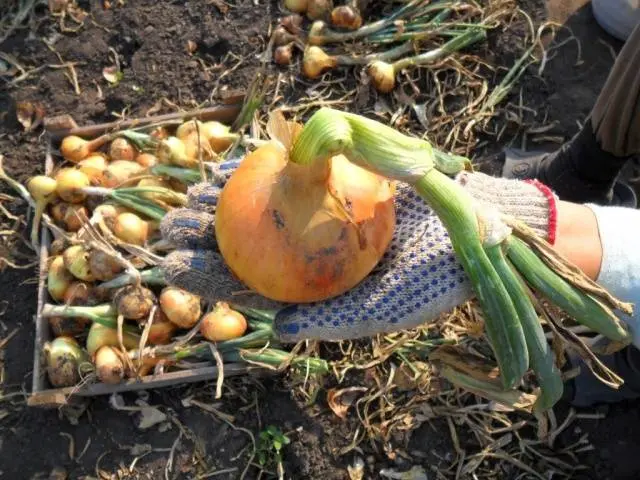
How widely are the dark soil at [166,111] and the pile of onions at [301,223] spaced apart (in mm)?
913

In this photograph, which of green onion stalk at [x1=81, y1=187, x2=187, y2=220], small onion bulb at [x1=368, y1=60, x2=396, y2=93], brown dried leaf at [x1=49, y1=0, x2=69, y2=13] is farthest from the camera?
brown dried leaf at [x1=49, y1=0, x2=69, y2=13]

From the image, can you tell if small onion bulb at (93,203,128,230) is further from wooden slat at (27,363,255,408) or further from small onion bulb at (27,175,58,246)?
wooden slat at (27,363,255,408)

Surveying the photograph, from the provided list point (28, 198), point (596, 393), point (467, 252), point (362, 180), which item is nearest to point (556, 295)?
point (467, 252)

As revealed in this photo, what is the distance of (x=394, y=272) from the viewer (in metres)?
1.57

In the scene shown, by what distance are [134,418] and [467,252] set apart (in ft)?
4.82

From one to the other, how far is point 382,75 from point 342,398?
1.35 meters

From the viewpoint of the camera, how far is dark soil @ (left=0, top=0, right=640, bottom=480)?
224cm

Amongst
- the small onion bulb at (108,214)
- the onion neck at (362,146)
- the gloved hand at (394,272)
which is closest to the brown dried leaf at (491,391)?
the gloved hand at (394,272)

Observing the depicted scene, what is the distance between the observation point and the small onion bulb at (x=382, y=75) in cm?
274

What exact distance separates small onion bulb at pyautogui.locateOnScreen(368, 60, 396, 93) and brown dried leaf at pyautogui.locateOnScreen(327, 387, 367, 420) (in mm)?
1289

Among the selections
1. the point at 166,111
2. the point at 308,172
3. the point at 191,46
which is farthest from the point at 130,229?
the point at 308,172

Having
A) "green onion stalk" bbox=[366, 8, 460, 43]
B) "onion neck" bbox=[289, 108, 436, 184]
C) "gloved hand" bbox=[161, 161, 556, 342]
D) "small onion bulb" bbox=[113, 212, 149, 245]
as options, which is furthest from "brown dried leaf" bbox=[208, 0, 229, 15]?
"onion neck" bbox=[289, 108, 436, 184]

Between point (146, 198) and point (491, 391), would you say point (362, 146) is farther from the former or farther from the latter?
point (146, 198)

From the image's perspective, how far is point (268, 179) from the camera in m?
1.47
